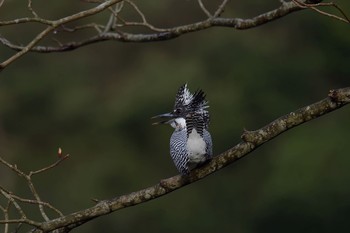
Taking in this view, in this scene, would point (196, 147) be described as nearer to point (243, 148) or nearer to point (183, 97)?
point (183, 97)

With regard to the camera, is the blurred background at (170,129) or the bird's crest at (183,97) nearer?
the bird's crest at (183,97)

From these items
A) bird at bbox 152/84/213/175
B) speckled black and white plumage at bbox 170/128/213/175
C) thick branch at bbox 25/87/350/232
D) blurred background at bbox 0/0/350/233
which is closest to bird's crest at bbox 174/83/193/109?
bird at bbox 152/84/213/175

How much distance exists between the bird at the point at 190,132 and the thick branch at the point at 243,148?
0.79ft

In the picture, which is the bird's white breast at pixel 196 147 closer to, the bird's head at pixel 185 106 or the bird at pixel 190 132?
the bird at pixel 190 132

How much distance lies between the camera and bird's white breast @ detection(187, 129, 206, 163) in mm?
4770

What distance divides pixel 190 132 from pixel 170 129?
8247mm

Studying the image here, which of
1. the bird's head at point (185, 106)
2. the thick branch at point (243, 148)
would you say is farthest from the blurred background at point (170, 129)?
the thick branch at point (243, 148)

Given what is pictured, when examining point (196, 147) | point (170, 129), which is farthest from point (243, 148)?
point (170, 129)

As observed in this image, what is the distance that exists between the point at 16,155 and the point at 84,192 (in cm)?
142

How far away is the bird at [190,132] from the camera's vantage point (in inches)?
188

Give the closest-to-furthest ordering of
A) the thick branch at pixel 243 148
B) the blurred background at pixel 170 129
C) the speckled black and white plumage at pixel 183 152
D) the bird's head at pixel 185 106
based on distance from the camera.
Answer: the thick branch at pixel 243 148
the speckled black and white plumage at pixel 183 152
the bird's head at pixel 185 106
the blurred background at pixel 170 129

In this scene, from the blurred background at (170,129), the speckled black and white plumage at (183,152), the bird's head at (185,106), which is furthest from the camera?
the blurred background at (170,129)

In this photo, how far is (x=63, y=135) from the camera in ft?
49.1

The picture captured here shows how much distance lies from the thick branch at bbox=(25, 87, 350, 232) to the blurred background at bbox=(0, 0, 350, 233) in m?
8.07
